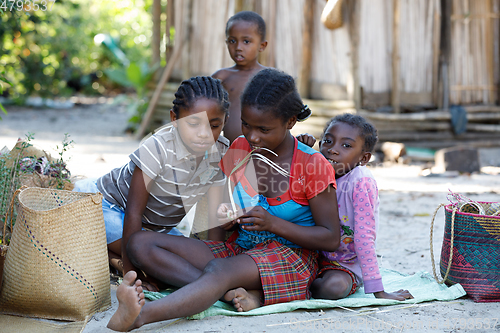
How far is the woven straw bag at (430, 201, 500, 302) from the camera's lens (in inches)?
92.7

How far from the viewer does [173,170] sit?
2.50 m

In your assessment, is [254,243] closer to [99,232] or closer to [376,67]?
[99,232]

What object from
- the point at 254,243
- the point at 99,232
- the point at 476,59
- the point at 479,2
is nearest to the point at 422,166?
the point at 476,59

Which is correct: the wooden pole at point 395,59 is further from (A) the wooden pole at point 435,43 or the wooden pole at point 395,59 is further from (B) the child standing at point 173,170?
(B) the child standing at point 173,170

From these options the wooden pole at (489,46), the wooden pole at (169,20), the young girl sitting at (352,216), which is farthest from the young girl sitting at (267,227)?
the wooden pole at (169,20)

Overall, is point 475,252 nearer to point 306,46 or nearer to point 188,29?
point 306,46

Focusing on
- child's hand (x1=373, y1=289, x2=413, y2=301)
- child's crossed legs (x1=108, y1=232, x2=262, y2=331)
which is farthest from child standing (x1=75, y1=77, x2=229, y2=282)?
child's hand (x1=373, y1=289, x2=413, y2=301)

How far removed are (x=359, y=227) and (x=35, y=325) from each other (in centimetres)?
154

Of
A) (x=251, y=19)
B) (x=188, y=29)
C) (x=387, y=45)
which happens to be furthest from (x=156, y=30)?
(x=251, y=19)

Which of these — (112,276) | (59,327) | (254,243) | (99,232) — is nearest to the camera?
(59,327)

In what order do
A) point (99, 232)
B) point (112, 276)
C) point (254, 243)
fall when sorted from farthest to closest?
point (112, 276) < point (254, 243) < point (99, 232)

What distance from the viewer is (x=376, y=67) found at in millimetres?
6500

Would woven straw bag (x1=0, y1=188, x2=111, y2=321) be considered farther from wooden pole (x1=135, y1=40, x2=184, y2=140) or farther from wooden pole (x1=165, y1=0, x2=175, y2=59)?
wooden pole (x1=165, y1=0, x2=175, y2=59)

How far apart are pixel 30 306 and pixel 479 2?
278 inches
